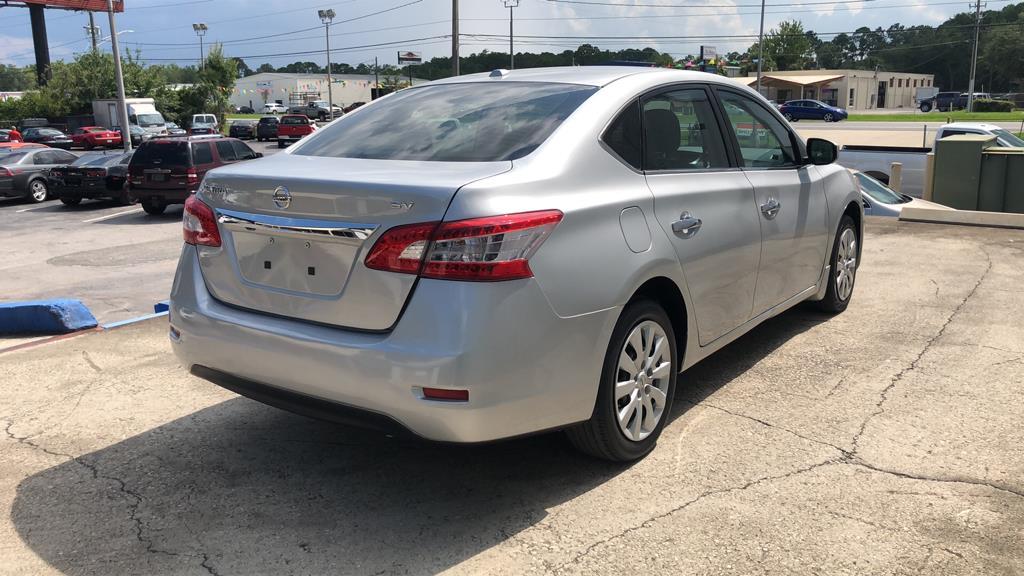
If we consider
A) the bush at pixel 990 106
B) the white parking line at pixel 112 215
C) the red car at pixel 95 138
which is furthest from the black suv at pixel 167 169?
the bush at pixel 990 106

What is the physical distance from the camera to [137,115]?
4603 cm

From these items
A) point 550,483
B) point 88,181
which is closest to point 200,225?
point 550,483

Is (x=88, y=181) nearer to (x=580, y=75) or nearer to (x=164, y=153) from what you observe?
(x=164, y=153)

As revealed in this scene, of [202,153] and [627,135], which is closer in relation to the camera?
[627,135]

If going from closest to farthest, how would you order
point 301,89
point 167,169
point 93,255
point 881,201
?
1. point 881,201
2. point 93,255
3. point 167,169
4. point 301,89

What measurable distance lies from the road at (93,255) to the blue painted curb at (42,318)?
185 centimetres

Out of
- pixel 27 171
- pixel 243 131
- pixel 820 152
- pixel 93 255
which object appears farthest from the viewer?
pixel 243 131

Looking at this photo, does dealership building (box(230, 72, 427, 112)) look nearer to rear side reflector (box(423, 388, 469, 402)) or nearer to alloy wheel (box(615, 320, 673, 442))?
alloy wheel (box(615, 320, 673, 442))

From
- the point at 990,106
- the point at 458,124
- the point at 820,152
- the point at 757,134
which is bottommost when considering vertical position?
the point at 990,106

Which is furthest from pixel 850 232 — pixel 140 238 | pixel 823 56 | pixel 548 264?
pixel 823 56

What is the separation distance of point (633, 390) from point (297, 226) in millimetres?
1587

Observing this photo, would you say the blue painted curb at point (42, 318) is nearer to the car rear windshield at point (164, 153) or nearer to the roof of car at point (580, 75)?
the roof of car at point (580, 75)

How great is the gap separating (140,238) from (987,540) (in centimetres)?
1485

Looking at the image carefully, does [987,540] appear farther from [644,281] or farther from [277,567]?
[277,567]
